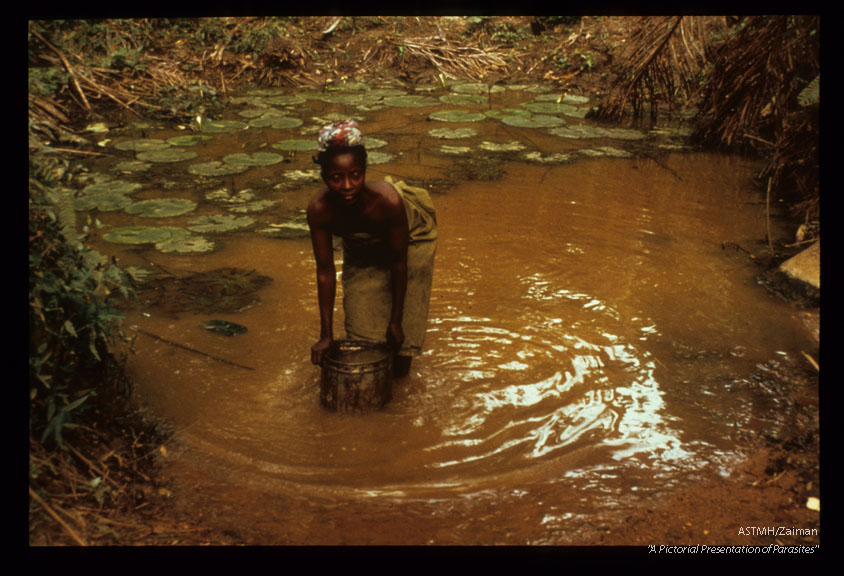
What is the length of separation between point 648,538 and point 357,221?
140 cm

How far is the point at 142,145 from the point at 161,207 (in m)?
1.83

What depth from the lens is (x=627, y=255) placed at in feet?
14.1

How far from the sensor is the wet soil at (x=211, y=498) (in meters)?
2.07

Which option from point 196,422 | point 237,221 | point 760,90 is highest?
point 760,90

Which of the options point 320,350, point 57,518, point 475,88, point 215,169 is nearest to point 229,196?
point 215,169

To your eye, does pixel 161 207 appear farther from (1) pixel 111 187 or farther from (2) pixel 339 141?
(2) pixel 339 141

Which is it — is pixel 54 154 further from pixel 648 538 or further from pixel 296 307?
pixel 648 538

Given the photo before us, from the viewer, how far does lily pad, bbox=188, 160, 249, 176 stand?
5.68m

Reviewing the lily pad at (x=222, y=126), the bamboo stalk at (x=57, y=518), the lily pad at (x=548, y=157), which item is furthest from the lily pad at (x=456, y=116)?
the bamboo stalk at (x=57, y=518)

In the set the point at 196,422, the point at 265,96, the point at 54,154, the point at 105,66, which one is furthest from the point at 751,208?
the point at 105,66

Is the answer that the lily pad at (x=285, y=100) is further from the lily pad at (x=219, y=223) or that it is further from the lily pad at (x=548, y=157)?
the lily pad at (x=219, y=223)

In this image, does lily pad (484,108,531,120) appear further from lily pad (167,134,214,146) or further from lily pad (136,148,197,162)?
lily pad (136,148,197,162)

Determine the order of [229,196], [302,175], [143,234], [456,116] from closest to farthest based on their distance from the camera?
1. [143,234]
2. [229,196]
3. [302,175]
4. [456,116]

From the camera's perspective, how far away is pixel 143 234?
174 inches
